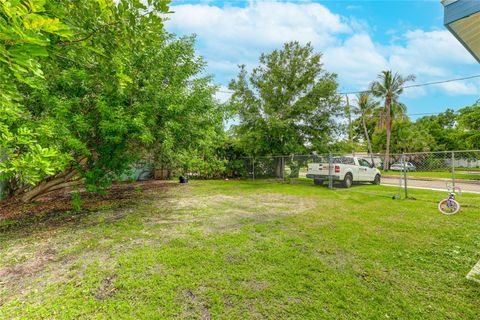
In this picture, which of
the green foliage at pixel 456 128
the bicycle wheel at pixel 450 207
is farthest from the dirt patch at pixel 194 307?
the green foliage at pixel 456 128

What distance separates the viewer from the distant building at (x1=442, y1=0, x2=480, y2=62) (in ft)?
6.06

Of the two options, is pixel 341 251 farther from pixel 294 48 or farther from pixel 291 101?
pixel 294 48

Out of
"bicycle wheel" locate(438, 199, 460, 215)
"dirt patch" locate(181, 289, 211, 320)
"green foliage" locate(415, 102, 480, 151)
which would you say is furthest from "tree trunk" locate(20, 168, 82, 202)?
"green foliage" locate(415, 102, 480, 151)

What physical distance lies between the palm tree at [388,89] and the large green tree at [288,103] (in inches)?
513

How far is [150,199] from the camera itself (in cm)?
743

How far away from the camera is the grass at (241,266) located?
6.93ft

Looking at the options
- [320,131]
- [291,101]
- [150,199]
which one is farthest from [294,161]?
[150,199]

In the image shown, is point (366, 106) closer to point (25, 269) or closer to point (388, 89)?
point (388, 89)

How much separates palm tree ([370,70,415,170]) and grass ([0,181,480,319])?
19.0 m

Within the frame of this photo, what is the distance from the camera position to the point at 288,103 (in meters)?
12.2

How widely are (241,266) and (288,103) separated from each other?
1081cm

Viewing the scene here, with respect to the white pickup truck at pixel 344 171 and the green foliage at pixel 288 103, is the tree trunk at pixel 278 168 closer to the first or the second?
the green foliage at pixel 288 103

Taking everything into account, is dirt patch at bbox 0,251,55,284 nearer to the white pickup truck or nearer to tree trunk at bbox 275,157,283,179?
the white pickup truck

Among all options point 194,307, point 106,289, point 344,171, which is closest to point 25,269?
point 106,289
